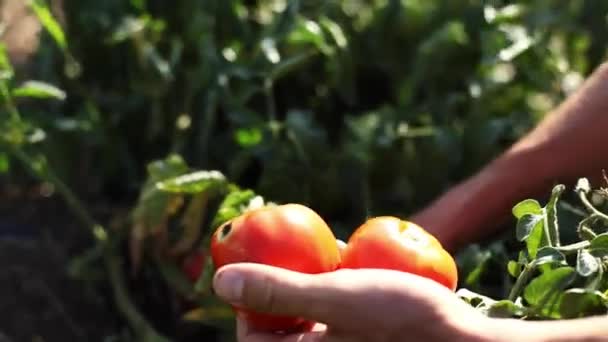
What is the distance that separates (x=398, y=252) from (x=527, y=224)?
0.50ft

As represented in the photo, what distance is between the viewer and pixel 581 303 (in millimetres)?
1212

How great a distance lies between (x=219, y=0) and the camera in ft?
7.61

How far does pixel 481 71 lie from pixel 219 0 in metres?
0.56

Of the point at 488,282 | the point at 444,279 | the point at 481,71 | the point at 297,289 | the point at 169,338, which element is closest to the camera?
the point at 297,289

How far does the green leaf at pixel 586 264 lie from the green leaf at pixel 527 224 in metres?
0.07

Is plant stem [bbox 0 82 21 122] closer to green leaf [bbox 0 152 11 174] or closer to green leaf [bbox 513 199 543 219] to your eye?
green leaf [bbox 0 152 11 174]

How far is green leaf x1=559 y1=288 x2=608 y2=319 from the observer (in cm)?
120

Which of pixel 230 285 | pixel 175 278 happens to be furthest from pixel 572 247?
pixel 175 278

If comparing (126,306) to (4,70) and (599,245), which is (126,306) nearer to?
(4,70)

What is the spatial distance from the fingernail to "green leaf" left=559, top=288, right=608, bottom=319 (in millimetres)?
350

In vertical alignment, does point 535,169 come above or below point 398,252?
above

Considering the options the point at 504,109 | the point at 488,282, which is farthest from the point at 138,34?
the point at 488,282

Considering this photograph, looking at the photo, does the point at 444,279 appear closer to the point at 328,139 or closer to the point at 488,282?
the point at 488,282

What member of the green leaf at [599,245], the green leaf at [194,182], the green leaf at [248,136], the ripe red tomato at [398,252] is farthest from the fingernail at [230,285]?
the green leaf at [248,136]
